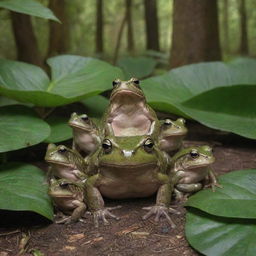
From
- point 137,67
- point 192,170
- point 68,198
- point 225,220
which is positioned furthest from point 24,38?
point 225,220

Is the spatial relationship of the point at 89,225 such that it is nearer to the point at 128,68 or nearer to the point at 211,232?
the point at 211,232

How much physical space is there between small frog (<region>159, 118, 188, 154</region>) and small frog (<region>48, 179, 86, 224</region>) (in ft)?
2.66

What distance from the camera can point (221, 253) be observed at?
2176 millimetres

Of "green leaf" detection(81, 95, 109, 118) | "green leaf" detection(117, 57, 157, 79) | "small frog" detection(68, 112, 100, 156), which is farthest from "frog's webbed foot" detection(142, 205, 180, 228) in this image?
"green leaf" detection(117, 57, 157, 79)

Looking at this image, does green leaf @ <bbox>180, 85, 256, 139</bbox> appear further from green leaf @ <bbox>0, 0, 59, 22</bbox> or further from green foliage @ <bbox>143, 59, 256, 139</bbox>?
green leaf @ <bbox>0, 0, 59, 22</bbox>

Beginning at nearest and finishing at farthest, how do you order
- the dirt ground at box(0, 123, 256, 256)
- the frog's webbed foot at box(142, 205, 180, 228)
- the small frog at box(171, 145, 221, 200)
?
1. the dirt ground at box(0, 123, 256, 256)
2. the frog's webbed foot at box(142, 205, 180, 228)
3. the small frog at box(171, 145, 221, 200)

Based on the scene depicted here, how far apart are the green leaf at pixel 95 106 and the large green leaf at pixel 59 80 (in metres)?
0.35

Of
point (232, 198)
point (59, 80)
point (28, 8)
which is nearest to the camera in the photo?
point (232, 198)

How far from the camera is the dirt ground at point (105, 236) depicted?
2.36m

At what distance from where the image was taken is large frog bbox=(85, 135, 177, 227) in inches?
103

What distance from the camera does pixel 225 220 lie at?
243cm

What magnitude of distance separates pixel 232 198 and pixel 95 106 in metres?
2.16

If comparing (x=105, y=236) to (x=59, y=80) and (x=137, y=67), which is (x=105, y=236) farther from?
(x=137, y=67)

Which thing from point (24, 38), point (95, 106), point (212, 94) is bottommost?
point (95, 106)
